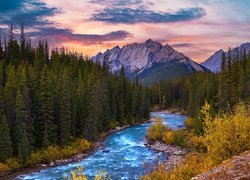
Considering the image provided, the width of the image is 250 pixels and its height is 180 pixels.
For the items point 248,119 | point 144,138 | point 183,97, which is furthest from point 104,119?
point 183,97

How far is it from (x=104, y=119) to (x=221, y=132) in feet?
256

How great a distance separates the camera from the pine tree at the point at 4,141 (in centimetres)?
5844

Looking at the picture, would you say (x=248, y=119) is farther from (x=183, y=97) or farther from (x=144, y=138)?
(x=183, y=97)

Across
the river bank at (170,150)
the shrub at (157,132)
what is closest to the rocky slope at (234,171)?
the river bank at (170,150)

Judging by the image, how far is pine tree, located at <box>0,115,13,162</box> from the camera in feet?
192

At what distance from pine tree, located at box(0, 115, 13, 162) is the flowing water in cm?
705

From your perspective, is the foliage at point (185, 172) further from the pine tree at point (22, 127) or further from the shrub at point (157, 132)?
the shrub at point (157, 132)

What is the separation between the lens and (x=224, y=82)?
10094cm

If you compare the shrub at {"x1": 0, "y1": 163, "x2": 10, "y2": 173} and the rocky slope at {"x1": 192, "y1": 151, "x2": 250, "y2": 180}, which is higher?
A: the rocky slope at {"x1": 192, "y1": 151, "x2": 250, "y2": 180}

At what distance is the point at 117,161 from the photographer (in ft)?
209

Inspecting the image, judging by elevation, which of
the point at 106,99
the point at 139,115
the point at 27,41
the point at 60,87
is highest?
the point at 27,41

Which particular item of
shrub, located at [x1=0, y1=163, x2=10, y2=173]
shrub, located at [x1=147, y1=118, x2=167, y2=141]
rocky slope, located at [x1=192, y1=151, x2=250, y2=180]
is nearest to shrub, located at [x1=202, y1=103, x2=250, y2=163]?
rocky slope, located at [x1=192, y1=151, x2=250, y2=180]

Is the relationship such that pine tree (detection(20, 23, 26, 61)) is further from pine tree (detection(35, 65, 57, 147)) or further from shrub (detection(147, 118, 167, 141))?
shrub (detection(147, 118, 167, 141))

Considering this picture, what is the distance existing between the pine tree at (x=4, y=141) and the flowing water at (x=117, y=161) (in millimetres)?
7051
